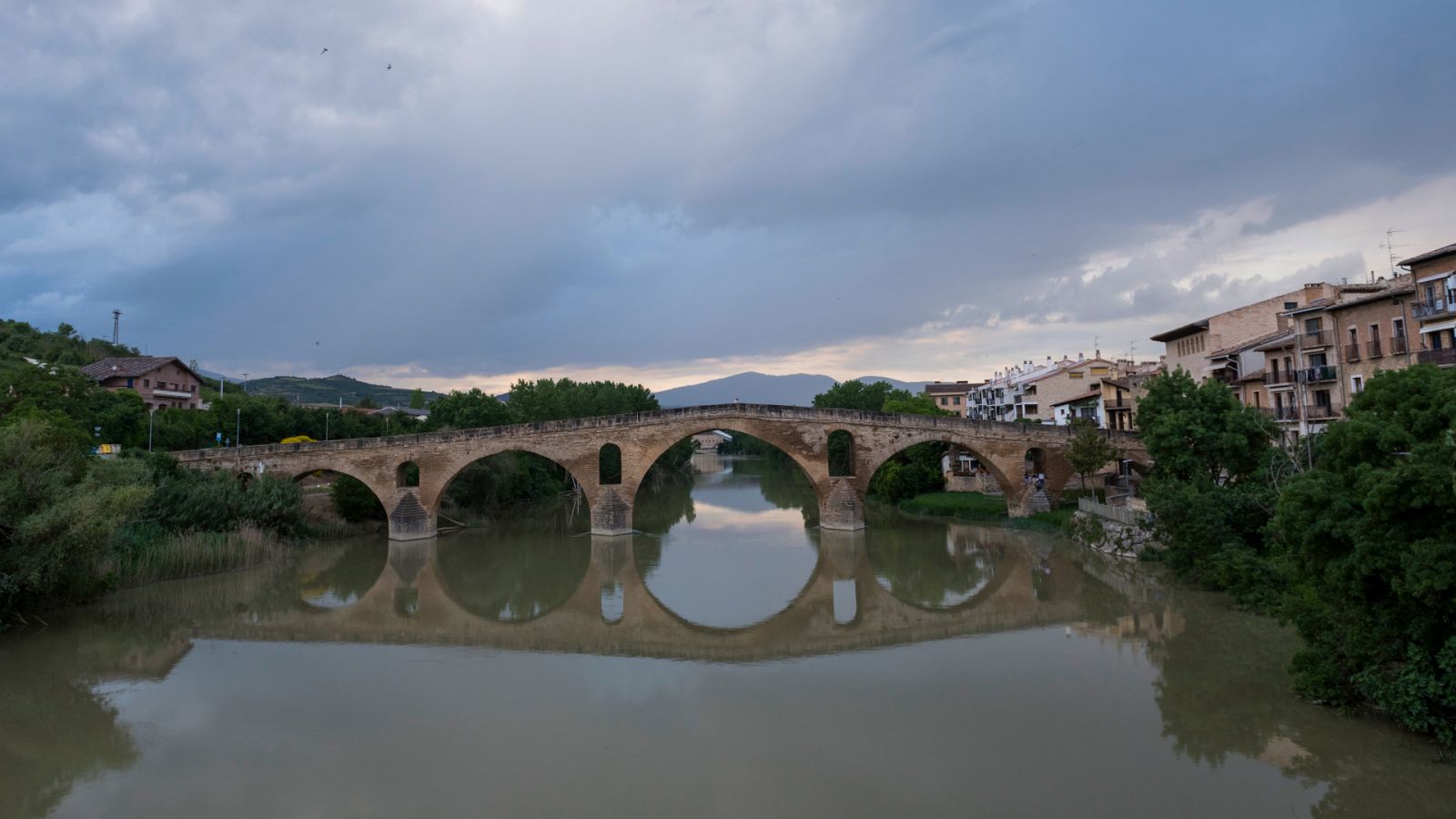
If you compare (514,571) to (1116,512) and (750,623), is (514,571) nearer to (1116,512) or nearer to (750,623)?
(750,623)

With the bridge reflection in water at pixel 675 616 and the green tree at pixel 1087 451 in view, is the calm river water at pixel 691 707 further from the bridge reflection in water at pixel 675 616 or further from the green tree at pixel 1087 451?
the green tree at pixel 1087 451

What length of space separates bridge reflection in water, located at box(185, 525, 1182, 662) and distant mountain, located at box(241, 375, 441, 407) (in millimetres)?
77122

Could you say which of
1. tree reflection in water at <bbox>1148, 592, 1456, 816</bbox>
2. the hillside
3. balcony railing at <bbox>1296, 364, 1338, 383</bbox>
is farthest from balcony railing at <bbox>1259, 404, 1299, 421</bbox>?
the hillside

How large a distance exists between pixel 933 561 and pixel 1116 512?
4.23m

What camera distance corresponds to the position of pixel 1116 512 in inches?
721

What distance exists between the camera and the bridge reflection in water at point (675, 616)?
1201 cm

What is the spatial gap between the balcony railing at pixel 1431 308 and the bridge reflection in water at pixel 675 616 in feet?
26.4

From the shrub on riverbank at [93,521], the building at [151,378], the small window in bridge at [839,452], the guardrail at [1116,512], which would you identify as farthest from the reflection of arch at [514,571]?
the building at [151,378]

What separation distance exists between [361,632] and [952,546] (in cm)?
1425

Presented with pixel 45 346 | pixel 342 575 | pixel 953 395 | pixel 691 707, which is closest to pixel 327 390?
pixel 45 346

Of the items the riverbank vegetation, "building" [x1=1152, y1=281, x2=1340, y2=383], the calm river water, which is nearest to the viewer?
the riverbank vegetation

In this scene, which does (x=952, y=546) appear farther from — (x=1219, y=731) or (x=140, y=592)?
(x=140, y=592)

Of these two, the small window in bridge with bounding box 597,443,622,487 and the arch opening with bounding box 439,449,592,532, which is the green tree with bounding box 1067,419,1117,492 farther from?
the small window in bridge with bounding box 597,443,622,487

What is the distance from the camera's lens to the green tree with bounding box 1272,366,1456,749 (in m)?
6.12
